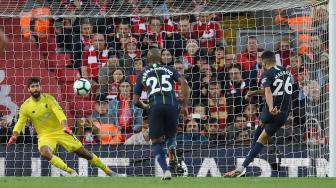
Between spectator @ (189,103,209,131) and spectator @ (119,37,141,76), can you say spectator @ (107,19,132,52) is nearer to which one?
spectator @ (119,37,141,76)

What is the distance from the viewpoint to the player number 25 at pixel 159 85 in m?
12.2

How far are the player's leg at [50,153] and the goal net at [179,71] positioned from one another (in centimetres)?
96

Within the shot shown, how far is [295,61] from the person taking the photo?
52.1 feet

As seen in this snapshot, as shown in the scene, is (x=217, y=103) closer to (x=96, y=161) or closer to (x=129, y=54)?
(x=129, y=54)

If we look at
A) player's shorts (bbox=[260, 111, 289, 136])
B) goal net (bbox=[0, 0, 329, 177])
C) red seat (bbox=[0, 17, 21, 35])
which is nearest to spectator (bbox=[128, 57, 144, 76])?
goal net (bbox=[0, 0, 329, 177])

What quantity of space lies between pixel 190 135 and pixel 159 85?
344 centimetres

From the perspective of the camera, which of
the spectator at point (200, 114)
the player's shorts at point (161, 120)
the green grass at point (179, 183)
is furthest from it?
the spectator at point (200, 114)

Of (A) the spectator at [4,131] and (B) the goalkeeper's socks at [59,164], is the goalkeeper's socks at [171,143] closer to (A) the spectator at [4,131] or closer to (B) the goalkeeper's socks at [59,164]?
(B) the goalkeeper's socks at [59,164]

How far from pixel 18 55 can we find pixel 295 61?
191 inches

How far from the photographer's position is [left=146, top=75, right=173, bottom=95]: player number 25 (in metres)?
12.2

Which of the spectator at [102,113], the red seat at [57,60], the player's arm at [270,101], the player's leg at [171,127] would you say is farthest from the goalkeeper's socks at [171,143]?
the red seat at [57,60]

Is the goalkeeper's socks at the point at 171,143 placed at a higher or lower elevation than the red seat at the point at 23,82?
lower

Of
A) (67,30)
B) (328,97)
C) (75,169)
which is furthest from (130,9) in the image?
(328,97)

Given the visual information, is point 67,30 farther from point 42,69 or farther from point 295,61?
point 295,61
